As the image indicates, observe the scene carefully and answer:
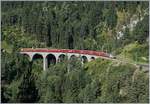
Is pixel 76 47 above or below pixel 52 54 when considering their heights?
above

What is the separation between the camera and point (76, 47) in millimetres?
71812

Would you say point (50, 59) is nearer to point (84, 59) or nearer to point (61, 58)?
point (61, 58)

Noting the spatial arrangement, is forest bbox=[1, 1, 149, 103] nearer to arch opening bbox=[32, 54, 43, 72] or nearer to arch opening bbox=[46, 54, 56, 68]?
arch opening bbox=[32, 54, 43, 72]

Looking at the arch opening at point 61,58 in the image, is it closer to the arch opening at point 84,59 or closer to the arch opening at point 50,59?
the arch opening at point 50,59

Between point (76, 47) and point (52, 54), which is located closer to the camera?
point (52, 54)

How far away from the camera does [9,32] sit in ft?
262

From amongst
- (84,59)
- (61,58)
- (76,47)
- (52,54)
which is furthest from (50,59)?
(84,59)

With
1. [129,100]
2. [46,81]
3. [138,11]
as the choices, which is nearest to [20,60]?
[46,81]

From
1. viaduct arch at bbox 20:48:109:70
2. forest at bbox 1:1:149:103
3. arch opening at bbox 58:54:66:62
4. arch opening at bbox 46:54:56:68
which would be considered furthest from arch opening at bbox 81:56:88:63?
arch opening at bbox 46:54:56:68

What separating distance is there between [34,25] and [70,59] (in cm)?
1544

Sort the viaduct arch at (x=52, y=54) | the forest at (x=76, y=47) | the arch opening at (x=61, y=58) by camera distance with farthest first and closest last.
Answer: the arch opening at (x=61, y=58)
the viaduct arch at (x=52, y=54)
the forest at (x=76, y=47)

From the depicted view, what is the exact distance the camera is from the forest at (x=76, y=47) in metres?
44.0

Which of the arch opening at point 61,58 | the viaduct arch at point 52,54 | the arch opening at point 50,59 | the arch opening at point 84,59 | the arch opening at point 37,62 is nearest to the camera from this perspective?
the arch opening at point 84,59

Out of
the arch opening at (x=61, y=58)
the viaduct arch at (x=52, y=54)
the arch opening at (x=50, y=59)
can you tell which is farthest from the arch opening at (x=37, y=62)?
the arch opening at (x=61, y=58)
